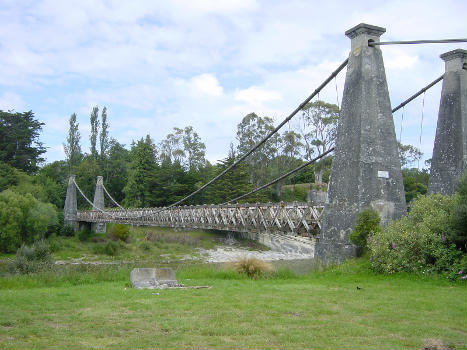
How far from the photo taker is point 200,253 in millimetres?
27891

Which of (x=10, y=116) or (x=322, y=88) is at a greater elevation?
(x=10, y=116)

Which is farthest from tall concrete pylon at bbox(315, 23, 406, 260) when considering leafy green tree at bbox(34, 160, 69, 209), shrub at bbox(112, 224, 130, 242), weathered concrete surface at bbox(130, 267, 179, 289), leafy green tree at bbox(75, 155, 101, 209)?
leafy green tree at bbox(75, 155, 101, 209)

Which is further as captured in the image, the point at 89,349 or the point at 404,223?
the point at 404,223

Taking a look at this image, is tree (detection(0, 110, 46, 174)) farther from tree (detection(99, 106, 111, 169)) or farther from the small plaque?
the small plaque

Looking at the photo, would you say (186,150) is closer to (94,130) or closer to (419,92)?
(94,130)

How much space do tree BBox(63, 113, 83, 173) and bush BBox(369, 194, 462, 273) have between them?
136 feet

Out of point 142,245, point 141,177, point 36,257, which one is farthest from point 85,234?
point 36,257

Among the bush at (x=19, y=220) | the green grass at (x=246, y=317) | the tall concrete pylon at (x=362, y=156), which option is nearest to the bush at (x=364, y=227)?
the tall concrete pylon at (x=362, y=156)

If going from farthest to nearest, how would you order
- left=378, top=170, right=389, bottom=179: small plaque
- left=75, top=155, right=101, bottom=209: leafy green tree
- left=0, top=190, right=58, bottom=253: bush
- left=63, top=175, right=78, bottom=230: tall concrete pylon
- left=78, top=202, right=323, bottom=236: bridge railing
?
1. left=75, top=155, right=101, bottom=209: leafy green tree
2. left=63, top=175, right=78, bottom=230: tall concrete pylon
3. left=0, top=190, right=58, bottom=253: bush
4. left=78, top=202, right=323, bottom=236: bridge railing
5. left=378, top=170, right=389, bottom=179: small plaque

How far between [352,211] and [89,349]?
6.90 meters

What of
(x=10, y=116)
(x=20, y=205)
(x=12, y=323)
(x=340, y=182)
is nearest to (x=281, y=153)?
(x=20, y=205)

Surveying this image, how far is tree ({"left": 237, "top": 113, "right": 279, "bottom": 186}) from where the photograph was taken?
122 ft

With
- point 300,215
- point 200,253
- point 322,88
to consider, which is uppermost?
point 322,88

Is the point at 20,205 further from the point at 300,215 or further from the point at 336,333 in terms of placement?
the point at 336,333
